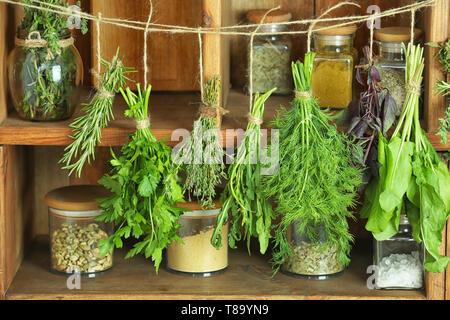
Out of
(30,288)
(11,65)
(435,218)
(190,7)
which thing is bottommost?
(30,288)

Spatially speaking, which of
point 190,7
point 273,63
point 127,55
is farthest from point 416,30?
point 127,55

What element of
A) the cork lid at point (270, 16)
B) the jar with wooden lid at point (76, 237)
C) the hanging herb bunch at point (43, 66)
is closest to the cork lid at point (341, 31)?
the cork lid at point (270, 16)

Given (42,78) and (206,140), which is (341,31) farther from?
(42,78)

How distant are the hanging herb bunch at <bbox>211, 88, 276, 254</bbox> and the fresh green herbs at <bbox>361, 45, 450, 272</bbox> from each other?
0.22m

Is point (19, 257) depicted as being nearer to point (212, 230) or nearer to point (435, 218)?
point (212, 230)

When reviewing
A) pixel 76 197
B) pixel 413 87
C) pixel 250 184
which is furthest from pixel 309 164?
pixel 76 197

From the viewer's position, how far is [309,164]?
6.18ft

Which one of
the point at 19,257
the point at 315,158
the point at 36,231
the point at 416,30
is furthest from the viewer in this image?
the point at 36,231

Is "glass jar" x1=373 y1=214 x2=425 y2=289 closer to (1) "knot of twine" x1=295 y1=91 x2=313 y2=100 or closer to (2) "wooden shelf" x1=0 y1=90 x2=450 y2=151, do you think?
(2) "wooden shelf" x1=0 y1=90 x2=450 y2=151

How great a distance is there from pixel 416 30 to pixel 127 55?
0.69 metres

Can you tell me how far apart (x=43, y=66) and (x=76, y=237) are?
40 centimetres

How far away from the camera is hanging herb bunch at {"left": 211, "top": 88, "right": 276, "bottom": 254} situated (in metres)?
1.93

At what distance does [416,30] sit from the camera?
2.02 metres

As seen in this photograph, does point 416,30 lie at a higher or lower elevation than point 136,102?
higher
